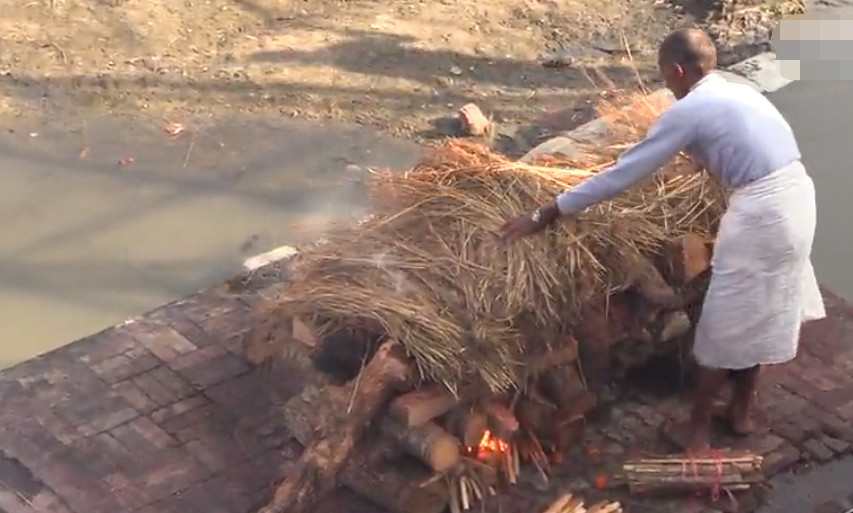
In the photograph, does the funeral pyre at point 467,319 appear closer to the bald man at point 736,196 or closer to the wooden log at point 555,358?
the wooden log at point 555,358

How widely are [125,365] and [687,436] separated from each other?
2291 millimetres

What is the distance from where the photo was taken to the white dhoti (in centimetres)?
451

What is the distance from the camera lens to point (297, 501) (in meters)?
4.43

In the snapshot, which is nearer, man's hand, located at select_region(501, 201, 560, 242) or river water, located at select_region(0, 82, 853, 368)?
man's hand, located at select_region(501, 201, 560, 242)

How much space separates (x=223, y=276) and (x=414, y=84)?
7.66 ft

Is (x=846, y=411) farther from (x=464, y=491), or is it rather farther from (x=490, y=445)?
(x=464, y=491)

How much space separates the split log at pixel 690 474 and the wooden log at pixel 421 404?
83cm

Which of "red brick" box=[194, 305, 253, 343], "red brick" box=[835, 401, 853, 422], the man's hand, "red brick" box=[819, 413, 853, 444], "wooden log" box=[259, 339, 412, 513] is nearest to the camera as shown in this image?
"wooden log" box=[259, 339, 412, 513]

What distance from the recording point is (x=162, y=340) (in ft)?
18.4

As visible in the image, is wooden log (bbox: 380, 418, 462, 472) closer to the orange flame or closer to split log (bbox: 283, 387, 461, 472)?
split log (bbox: 283, 387, 461, 472)

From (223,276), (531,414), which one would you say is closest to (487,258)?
(531,414)

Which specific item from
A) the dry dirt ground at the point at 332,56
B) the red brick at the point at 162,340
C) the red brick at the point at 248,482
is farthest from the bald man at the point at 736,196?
the dry dirt ground at the point at 332,56

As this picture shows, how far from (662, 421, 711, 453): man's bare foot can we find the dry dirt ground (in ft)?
10.1

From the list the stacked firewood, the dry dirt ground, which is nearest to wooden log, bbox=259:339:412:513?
the stacked firewood
